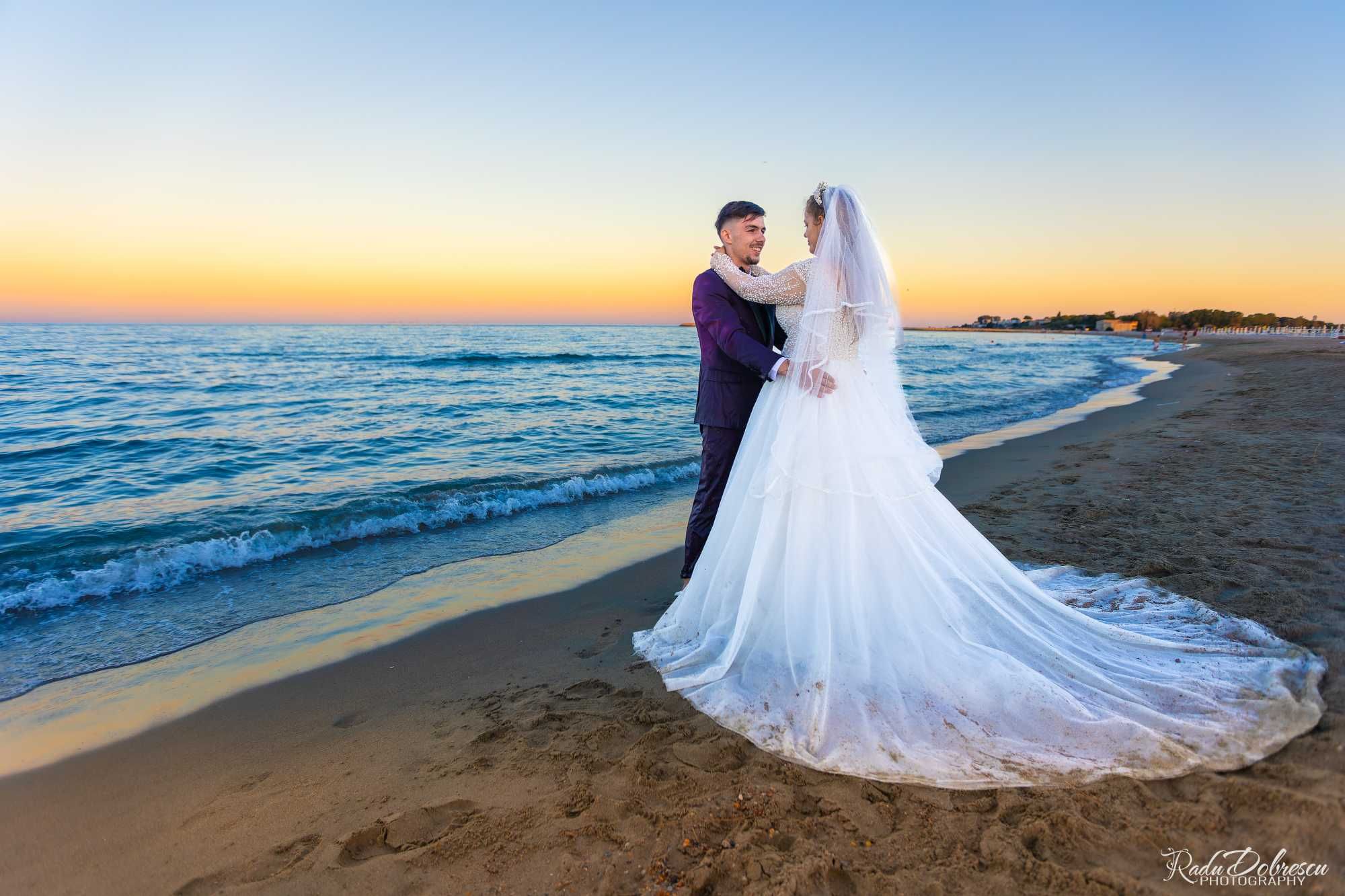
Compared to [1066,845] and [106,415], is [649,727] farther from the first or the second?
[106,415]

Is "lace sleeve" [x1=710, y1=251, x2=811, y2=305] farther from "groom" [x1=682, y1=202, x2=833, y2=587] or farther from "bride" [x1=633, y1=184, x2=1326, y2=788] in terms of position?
"groom" [x1=682, y1=202, x2=833, y2=587]

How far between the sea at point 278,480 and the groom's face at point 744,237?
3.74 m

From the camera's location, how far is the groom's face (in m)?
3.95

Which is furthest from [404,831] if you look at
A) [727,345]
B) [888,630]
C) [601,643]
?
[727,345]

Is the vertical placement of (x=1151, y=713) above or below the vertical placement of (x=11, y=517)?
above

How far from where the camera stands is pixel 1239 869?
1892 millimetres

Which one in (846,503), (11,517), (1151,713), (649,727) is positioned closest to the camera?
(1151,713)

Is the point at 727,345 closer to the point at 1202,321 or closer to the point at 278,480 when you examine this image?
the point at 278,480

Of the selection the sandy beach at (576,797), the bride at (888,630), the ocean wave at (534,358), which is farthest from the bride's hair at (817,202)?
the ocean wave at (534,358)

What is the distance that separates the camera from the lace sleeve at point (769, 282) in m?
3.54

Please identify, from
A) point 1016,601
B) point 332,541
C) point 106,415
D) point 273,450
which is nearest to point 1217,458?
point 1016,601

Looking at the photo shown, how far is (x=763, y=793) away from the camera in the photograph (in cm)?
241

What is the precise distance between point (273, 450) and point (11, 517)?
368 cm

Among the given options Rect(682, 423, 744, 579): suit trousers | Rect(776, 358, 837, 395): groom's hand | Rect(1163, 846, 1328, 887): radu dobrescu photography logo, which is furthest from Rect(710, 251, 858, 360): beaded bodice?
Rect(1163, 846, 1328, 887): radu dobrescu photography logo
